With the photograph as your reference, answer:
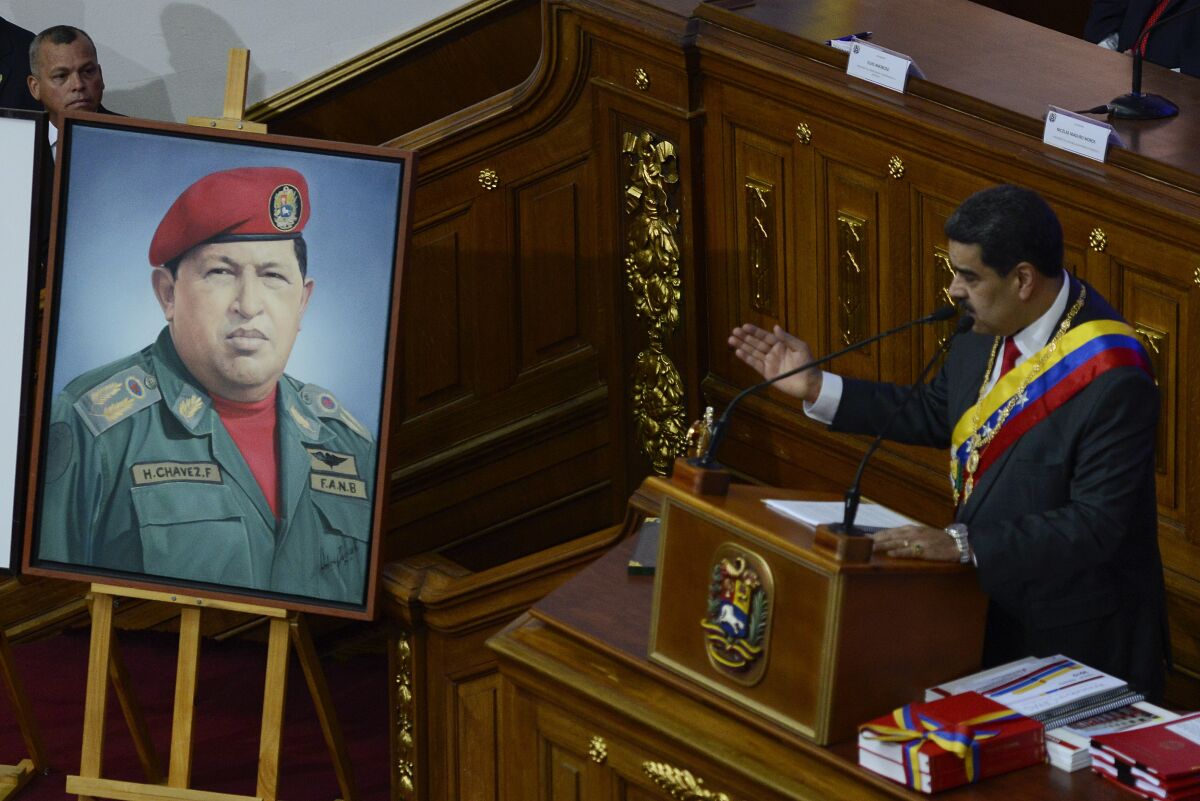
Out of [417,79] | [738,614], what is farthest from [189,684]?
[417,79]

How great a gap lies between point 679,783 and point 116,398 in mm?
1702

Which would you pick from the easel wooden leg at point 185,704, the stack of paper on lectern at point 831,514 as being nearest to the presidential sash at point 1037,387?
the stack of paper on lectern at point 831,514

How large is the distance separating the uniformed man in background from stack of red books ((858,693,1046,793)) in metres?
1.62

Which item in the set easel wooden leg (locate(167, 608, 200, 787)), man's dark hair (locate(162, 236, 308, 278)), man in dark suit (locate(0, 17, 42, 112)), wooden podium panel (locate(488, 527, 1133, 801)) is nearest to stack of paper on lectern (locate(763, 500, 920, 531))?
wooden podium panel (locate(488, 527, 1133, 801))

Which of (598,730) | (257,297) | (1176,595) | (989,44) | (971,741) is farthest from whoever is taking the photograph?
(989,44)

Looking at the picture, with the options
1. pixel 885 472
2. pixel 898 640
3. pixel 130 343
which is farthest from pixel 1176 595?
pixel 130 343

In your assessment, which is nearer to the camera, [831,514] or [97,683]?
[831,514]

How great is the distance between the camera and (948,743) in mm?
2363

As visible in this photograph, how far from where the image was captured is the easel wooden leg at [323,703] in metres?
3.88

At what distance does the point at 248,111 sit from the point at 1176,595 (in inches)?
123

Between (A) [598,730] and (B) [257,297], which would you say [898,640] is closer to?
(A) [598,730]

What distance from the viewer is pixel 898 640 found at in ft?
8.21

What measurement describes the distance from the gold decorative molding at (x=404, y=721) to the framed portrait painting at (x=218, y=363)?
0.43m

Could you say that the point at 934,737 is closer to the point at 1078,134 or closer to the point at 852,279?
the point at 1078,134
